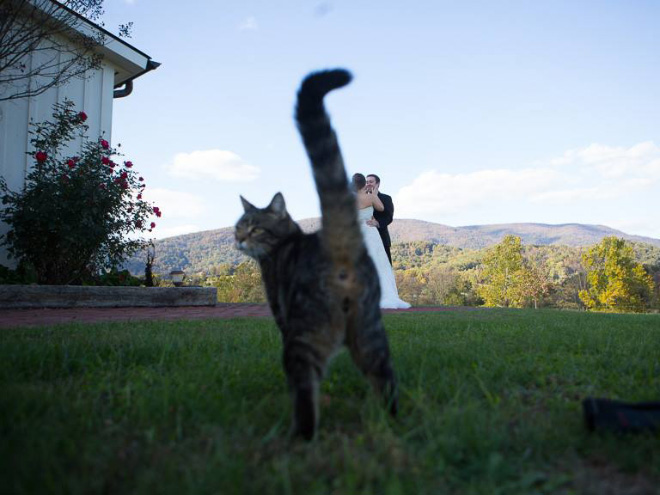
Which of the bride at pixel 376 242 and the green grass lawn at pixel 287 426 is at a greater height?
the bride at pixel 376 242

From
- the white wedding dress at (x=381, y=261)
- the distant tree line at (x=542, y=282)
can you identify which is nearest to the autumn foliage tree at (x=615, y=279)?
the distant tree line at (x=542, y=282)

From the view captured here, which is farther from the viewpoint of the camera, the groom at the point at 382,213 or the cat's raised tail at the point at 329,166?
the groom at the point at 382,213

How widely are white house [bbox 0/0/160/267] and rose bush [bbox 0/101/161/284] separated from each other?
0.88ft

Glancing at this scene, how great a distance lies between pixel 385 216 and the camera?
9703 millimetres

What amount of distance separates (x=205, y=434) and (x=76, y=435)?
0.50 m

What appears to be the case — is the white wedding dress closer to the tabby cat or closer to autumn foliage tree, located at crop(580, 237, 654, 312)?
the tabby cat

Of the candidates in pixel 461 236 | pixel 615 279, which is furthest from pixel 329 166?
pixel 461 236

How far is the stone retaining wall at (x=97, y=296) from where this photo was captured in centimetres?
718

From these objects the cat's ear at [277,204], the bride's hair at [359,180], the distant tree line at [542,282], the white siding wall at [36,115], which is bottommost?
the distant tree line at [542,282]

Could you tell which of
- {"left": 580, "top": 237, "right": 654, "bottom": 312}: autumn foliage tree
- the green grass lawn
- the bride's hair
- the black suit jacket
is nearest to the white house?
the bride's hair

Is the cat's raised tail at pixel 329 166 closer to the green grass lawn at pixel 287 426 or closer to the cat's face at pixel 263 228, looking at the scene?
the green grass lawn at pixel 287 426

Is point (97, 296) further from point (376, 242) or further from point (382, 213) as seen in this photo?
point (382, 213)

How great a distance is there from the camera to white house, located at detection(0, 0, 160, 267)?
29.3ft

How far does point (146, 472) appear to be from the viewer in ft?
A: 4.83
